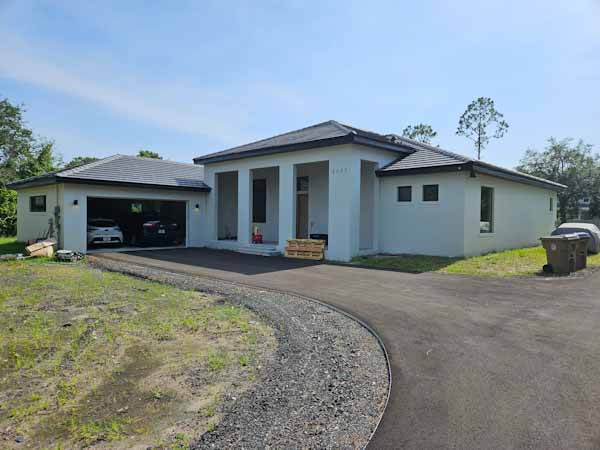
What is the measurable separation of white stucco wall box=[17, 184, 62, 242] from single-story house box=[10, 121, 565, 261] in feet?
0.16

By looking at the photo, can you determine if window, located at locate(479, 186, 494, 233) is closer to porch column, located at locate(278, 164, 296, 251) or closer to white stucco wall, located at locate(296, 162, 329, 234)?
white stucco wall, located at locate(296, 162, 329, 234)

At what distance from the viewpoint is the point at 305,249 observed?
14352 millimetres

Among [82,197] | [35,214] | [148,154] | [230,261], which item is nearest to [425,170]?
[230,261]

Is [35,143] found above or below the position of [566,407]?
above

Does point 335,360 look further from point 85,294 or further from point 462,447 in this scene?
point 85,294

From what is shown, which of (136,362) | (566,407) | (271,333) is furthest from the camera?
(271,333)

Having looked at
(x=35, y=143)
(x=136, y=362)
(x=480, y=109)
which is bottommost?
(x=136, y=362)

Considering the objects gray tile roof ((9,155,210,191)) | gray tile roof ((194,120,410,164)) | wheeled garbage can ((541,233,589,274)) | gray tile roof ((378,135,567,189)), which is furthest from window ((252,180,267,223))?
wheeled garbage can ((541,233,589,274))

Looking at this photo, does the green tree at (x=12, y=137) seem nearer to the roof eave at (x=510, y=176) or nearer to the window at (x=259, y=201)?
the window at (x=259, y=201)

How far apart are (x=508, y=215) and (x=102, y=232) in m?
17.3

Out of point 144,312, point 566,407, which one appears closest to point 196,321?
point 144,312

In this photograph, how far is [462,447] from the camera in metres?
2.81

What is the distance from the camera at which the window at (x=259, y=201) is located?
19797mm

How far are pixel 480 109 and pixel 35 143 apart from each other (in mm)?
43049
